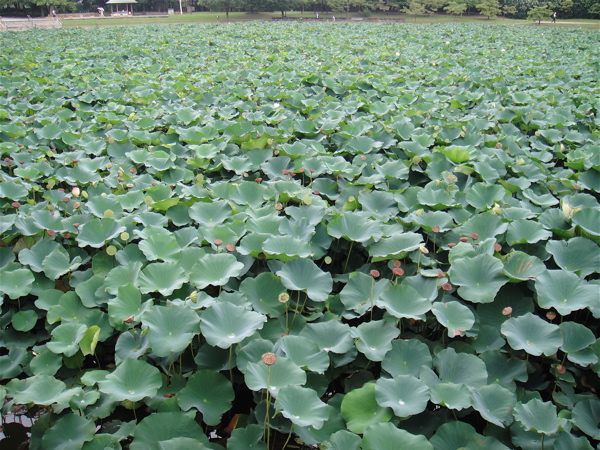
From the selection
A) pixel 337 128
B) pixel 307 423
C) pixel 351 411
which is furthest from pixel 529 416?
pixel 337 128

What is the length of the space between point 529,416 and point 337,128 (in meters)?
2.67

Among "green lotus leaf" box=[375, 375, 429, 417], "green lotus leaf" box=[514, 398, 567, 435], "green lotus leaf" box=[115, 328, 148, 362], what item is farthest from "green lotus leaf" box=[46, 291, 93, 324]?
"green lotus leaf" box=[514, 398, 567, 435]

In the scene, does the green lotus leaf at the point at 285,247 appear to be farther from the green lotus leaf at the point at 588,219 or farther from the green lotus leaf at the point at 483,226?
the green lotus leaf at the point at 588,219

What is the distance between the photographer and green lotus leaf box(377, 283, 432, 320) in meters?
1.66

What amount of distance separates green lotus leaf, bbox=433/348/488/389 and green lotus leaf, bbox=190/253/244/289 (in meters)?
0.83

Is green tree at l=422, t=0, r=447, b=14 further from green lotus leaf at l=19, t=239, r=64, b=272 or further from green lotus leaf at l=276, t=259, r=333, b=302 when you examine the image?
green lotus leaf at l=19, t=239, r=64, b=272

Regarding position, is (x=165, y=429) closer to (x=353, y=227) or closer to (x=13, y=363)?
(x=13, y=363)

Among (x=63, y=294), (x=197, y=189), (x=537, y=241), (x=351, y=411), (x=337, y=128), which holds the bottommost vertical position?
(x=351, y=411)

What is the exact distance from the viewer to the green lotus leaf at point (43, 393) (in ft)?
4.46

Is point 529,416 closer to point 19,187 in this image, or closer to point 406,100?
point 19,187

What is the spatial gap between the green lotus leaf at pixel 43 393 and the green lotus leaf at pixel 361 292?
1022 mm

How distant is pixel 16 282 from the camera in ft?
6.13

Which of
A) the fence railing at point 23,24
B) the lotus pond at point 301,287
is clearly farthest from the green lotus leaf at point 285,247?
the fence railing at point 23,24

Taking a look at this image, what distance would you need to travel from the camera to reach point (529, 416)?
4.34 feet
